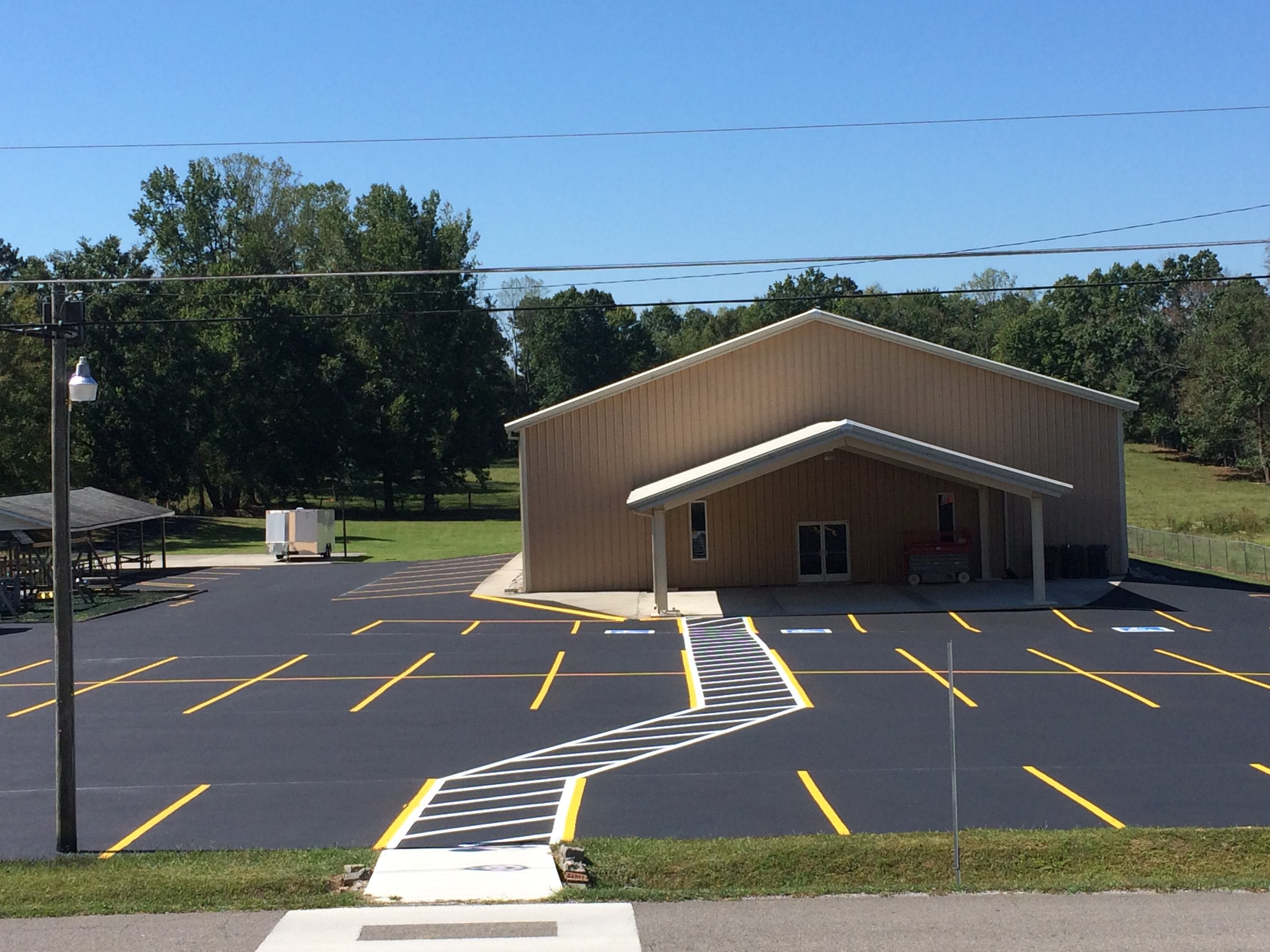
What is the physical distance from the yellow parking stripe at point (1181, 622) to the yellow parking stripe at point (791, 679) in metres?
9.70

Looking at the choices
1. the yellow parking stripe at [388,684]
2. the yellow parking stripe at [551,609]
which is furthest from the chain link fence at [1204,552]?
the yellow parking stripe at [388,684]

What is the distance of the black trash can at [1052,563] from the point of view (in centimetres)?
3369

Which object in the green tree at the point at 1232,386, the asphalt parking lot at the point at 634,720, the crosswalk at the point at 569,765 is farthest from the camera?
the green tree at the point at 1232,386

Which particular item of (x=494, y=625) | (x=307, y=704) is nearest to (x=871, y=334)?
(x=494, y=625)

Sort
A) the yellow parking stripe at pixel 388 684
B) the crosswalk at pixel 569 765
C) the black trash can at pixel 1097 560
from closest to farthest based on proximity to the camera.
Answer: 1. the crosswalk at pixel 569 765
2. the yellow parking stripe at pixel 388 684
3. the black trash can at pixel 1097 560

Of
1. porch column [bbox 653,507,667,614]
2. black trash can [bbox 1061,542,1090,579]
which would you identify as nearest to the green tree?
black trash can [bbox 1061,542,1090,579]

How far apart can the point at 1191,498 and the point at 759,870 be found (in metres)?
71.0

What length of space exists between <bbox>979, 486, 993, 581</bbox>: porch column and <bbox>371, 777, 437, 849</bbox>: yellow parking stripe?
23.3 metres

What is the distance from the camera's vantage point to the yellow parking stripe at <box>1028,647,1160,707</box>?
1869 centimetres

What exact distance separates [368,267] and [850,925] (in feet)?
238

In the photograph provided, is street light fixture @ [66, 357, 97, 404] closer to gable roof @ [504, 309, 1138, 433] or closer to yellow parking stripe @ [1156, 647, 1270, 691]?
yellow parking stripe @ [1156, 647, 1270, 691]

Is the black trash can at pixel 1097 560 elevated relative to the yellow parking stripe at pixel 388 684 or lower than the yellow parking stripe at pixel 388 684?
elevated

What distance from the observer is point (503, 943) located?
849 centimetres

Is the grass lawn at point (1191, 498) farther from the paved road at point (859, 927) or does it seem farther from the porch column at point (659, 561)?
the paved road at point (859, 927)
